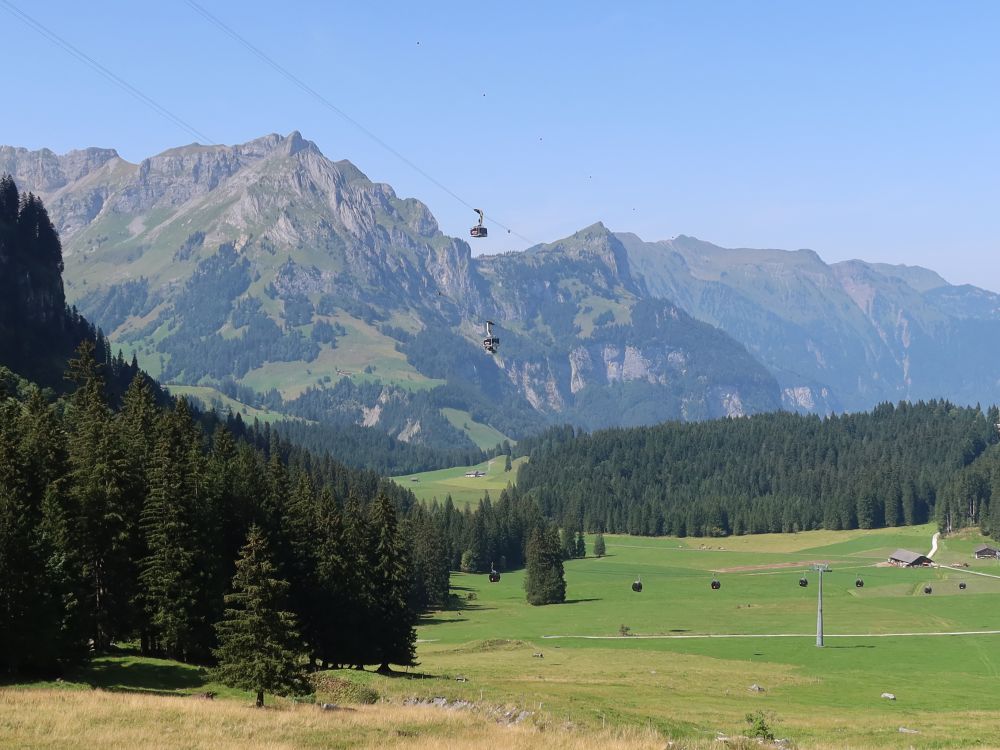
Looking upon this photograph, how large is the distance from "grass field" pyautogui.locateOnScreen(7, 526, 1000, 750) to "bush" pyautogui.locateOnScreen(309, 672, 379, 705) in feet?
4.47

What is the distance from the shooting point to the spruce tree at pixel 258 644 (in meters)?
58.2

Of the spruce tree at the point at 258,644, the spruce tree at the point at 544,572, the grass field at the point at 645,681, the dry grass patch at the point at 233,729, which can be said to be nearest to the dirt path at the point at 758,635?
the grass field at the point at 645,681

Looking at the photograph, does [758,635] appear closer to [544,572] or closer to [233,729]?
[544,572]

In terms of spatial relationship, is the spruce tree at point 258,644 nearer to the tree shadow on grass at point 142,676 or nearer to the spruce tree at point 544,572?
the tree shadow on grass at point 142,676

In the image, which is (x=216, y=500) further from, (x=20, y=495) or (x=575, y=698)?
(x=575, y=698)

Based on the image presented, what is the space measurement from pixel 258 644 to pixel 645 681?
3810cm

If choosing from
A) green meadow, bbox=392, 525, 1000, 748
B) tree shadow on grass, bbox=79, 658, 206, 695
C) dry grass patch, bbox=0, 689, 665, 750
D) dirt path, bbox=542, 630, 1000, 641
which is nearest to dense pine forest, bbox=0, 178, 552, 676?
tree shadow on grass, bbox=79, 658, 206, 695

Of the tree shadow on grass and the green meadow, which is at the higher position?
the tree shadow on grass

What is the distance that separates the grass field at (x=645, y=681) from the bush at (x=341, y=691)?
136 centimetres

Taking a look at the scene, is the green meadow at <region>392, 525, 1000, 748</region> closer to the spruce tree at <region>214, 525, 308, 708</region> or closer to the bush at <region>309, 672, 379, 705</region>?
the bush at <region>309, 672, 379, 705</region>

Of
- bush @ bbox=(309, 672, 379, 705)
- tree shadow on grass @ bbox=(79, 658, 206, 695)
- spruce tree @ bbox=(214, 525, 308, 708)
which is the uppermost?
spruce tree @ bbox=(214, 525, 308, 708)

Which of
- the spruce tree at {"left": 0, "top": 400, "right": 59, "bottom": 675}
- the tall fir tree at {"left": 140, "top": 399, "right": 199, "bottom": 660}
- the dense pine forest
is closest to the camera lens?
the spruce tree at {"left": 0, "top": 400, "right": 59, "bottom": 675}

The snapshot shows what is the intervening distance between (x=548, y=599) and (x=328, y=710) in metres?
123

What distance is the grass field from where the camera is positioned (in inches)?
1811
